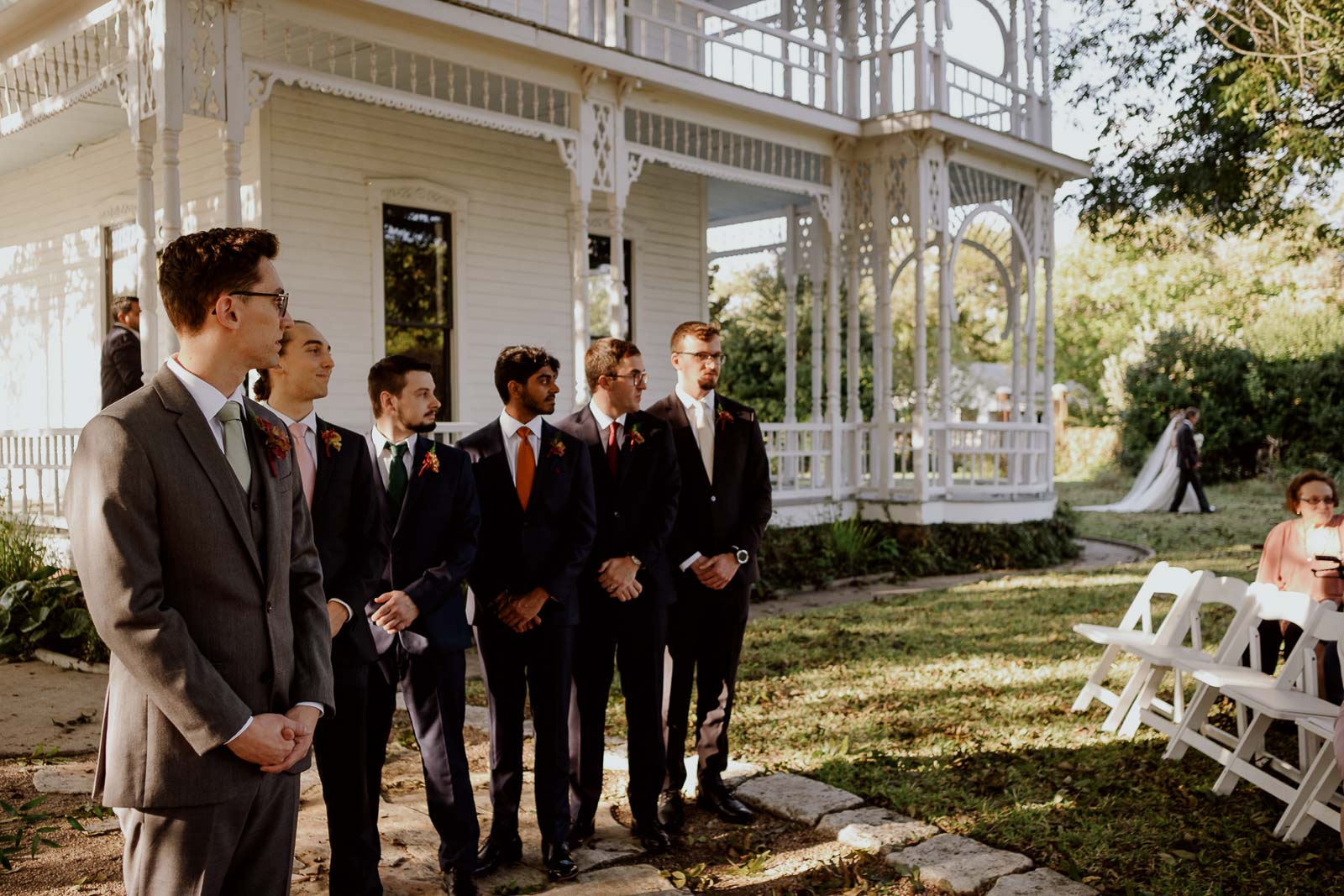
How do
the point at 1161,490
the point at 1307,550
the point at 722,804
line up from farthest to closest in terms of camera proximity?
the point at 1161,490 < the point at 1307,550 < the point at 722,804

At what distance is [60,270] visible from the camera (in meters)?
13.7

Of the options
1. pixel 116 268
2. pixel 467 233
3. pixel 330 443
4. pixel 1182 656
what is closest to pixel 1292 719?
pixel 1182 656

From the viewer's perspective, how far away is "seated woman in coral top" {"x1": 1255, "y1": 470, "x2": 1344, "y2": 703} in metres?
6.29

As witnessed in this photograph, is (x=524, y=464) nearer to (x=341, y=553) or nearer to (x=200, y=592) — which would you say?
(x=341, y=553)

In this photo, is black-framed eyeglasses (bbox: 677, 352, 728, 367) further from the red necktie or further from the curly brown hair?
the curly brown hair

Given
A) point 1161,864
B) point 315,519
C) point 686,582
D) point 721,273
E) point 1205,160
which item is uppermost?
point 721,273

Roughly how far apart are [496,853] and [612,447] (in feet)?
5.59

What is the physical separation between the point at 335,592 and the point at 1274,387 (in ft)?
87.7

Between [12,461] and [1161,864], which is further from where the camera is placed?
[12,461]

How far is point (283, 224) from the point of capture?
36.3 feet

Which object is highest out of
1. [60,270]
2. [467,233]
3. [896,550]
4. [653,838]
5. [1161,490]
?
[467,233]

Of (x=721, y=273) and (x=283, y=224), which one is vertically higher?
(x=721, y=273)

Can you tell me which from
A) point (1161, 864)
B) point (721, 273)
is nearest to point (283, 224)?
point (1161, 864)

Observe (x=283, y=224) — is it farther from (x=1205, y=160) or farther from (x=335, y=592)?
(x=1205, y=160)
